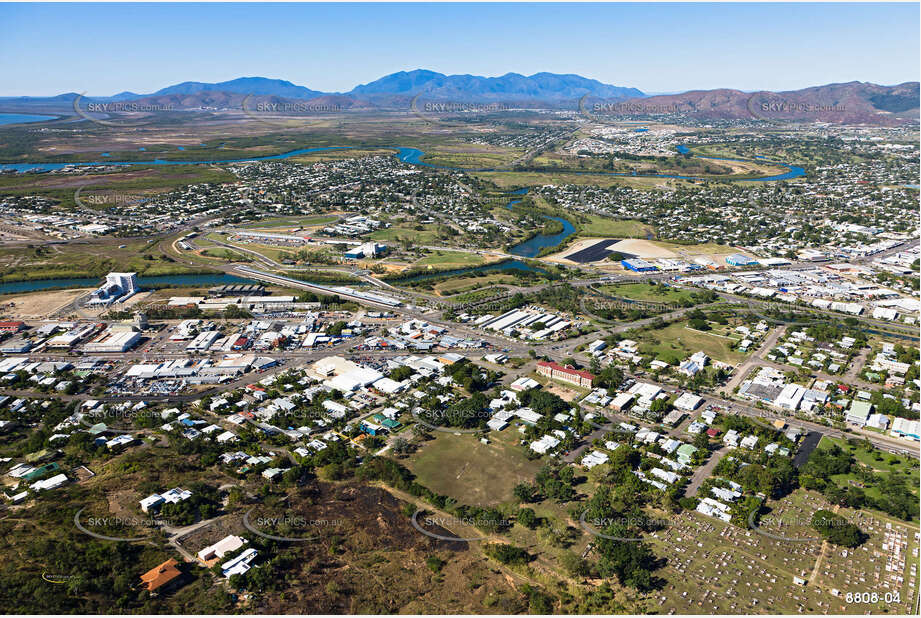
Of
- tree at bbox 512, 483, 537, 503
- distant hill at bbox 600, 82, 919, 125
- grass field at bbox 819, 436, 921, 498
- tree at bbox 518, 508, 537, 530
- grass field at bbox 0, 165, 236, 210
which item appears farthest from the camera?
distant hill at bbox 600, 82, 919, 125

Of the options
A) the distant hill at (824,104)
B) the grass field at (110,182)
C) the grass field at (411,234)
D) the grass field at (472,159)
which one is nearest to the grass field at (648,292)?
the grass field at (411,234)

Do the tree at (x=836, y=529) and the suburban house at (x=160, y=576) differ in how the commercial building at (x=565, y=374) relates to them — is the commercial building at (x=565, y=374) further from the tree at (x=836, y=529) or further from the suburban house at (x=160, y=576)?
the suburban house at (x=160, y=576)

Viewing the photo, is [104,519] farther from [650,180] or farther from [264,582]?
[650,180]

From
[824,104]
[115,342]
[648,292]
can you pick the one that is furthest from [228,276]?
[824,104]

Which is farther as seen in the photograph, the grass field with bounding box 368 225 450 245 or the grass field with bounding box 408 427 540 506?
the grass field with bounding box 368 225 450 245

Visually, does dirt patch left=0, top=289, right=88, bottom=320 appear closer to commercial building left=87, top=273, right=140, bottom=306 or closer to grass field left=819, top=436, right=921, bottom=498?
commercial building left=87, top=273, right=140, bottom=306

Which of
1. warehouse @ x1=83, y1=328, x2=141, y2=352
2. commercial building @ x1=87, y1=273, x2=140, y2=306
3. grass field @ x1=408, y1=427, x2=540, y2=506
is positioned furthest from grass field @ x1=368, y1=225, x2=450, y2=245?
grass field @ x1=408, y1=427, x2=540, y2=506
